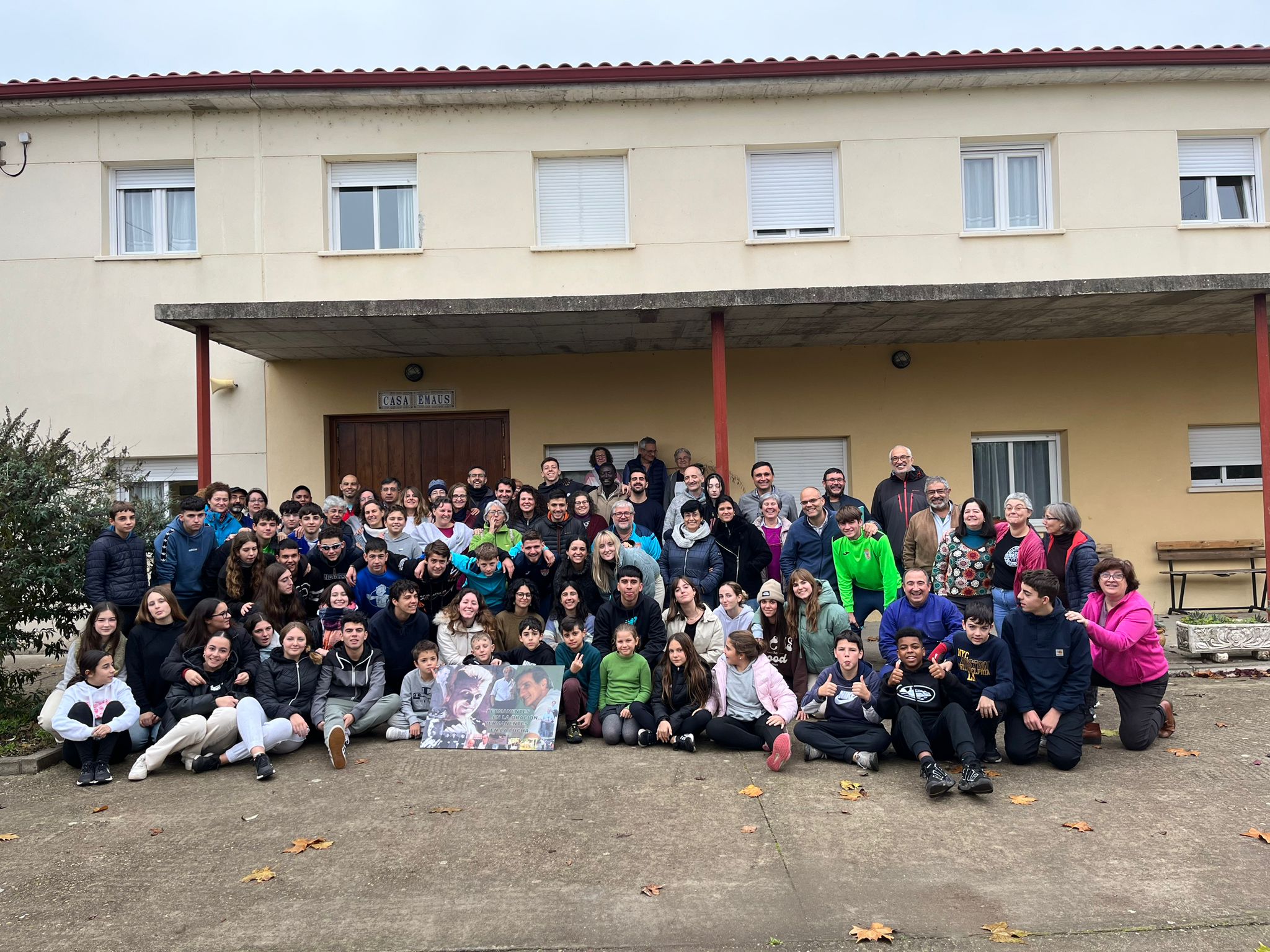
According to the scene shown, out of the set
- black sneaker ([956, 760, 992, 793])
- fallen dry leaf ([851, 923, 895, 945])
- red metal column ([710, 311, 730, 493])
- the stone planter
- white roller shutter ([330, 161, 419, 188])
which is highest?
white roller shutter ([330, 161, 419, 188])

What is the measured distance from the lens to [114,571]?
281 inches

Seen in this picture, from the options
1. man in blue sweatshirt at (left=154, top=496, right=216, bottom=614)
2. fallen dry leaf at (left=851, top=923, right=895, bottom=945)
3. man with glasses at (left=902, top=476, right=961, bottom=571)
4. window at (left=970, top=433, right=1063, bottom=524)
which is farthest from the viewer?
window at (left=970, top=433, right=1063, bottom=524)

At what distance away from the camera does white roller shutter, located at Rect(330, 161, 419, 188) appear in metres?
11.9

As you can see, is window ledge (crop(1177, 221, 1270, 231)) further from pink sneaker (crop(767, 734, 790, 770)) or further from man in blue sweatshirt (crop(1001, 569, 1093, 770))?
pink sneaker (crop(767, 734, 790, 770))

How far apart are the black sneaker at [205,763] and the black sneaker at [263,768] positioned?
1.14 feet

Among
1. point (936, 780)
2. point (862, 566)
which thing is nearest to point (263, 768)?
point (936, 780)

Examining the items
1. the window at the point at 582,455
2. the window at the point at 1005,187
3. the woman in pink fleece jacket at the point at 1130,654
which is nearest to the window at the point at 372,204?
the window at the point at 582,455

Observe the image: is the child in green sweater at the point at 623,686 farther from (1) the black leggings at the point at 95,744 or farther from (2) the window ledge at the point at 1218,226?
(2) the window ledge at the point at 1218,226

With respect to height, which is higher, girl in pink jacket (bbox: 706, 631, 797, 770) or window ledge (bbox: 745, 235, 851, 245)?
window ledge (bbox: 745, 235, 851, 245)

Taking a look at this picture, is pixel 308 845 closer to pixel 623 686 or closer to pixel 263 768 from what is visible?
pixel 263 768

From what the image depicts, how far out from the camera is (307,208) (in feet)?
38.2

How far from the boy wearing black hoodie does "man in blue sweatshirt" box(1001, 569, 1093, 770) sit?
16.9 inches

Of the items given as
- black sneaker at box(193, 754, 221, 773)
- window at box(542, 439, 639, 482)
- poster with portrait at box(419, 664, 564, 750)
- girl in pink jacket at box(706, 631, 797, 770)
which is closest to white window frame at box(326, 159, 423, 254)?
window at box(542, 439, 639, 482)

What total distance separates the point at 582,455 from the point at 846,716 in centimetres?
631
